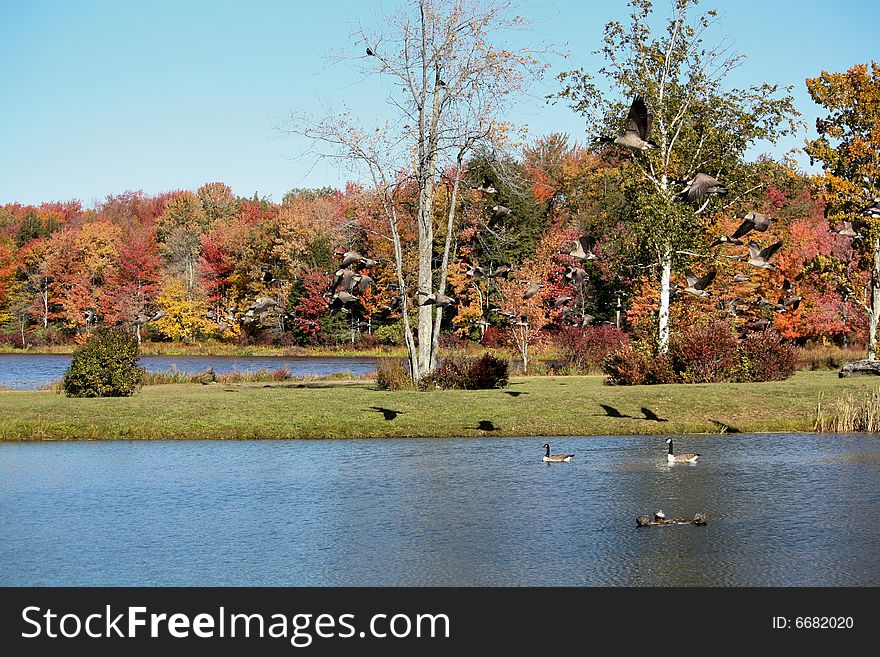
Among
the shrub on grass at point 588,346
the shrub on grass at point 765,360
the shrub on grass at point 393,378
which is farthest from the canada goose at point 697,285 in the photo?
the shrub on grass at point 588,346

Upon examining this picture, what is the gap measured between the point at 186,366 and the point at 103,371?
3622 centimetres

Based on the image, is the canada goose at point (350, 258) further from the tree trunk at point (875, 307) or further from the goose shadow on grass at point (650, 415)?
the tree trunk at point (875, 307)

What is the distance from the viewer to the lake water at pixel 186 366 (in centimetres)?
5266

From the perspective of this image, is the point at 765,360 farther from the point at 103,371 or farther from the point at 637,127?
the point at 103,371

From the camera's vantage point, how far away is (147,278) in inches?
3738

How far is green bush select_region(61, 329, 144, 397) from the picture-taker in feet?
95.1

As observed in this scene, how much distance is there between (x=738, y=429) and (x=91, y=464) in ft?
50.7

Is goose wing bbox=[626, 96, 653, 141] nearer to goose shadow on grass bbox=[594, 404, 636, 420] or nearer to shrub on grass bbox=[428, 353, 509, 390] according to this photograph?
goose shadow on grass bbox=[594, 404, 636, 420]

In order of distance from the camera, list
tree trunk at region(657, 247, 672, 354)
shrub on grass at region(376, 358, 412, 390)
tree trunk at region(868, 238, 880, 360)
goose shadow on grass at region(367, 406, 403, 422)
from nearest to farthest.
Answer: goose shadow on grass at region(367, 406, 403, 422) < shrub on grass at region(376, 358, 412, 390) < tree trunk at region(657, 247, 672, 354) < tree trunk at region(868, 238, 880, 360)

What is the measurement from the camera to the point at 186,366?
2544 inches

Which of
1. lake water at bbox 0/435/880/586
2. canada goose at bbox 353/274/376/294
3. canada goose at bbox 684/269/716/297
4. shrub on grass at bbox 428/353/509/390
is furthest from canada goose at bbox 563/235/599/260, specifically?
lake water at bbox 0/435/880/586

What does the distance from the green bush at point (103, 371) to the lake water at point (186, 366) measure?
12.5 metres

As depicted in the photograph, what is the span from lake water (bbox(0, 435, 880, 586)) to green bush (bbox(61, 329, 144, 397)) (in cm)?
578

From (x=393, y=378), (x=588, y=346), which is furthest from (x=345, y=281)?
(x=588, y=346)
